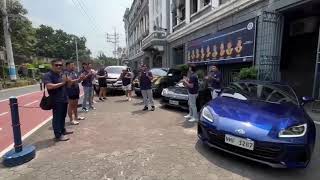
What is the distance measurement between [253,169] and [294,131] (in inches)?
32.8

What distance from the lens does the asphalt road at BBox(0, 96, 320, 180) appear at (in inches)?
141

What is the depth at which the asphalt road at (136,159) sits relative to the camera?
3580 millimetres

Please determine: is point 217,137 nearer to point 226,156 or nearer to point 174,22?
point 226,156

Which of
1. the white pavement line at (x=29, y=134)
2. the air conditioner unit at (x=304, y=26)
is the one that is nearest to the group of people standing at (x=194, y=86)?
the white pavement line at (x=29, y=134)

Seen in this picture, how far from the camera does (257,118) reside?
388 cm

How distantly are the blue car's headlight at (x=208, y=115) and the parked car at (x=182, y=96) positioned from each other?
3392 mm

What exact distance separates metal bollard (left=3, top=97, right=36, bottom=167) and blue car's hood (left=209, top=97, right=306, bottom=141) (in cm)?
315

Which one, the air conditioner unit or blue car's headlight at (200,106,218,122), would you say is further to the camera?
the air conditioner unit

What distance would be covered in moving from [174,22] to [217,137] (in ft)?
62.5

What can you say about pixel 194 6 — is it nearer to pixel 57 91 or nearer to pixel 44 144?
pixel 57 91

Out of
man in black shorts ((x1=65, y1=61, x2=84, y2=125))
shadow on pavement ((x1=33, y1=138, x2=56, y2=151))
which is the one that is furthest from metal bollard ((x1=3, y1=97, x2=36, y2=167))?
man in black shorts ((x1=65, y1=61, x2=84, y2=125))

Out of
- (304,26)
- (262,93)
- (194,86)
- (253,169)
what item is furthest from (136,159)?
(304,26)

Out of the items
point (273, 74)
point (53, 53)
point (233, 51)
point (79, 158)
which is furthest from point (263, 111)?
point (53, 53)

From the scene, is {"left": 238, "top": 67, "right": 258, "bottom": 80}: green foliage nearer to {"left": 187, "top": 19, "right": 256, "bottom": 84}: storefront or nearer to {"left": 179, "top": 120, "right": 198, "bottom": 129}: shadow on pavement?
{"left": 187, "top": 19, "right": 256, "bottom": 84}: storefront
